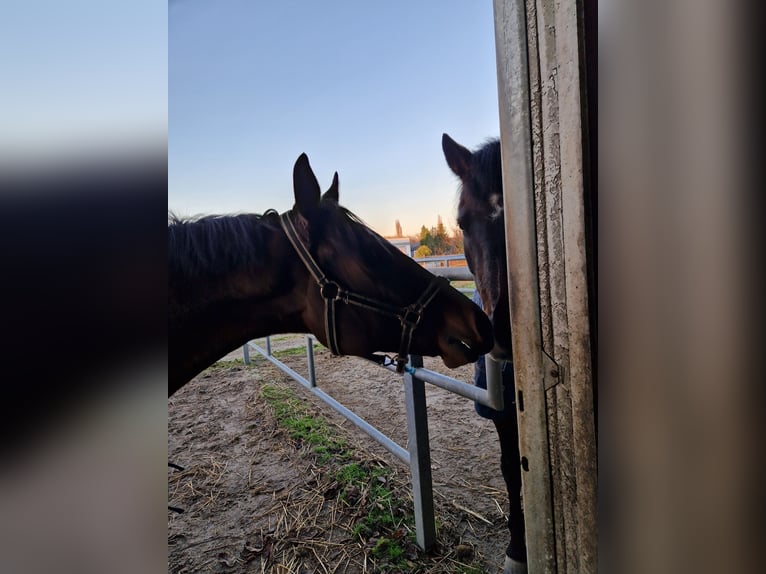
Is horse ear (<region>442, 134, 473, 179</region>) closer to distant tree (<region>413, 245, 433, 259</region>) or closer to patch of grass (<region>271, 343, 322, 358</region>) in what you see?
distant tree (<region>413, 245, 433, 259</region>)

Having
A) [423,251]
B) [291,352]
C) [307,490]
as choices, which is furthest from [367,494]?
[291,352]

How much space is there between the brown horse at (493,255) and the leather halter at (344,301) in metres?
0.16

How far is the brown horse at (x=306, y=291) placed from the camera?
948 mm

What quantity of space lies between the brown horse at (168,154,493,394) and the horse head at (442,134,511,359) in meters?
0.07

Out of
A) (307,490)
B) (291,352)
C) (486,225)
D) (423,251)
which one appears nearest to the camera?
(486,225)

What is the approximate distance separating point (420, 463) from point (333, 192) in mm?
1096

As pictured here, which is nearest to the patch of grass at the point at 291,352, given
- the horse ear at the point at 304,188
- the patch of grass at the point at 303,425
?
the patch of grass at the point at 303,425

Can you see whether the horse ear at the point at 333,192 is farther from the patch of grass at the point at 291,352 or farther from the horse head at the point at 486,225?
the patch of grass at the point at 291,352

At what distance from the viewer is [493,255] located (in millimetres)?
1043

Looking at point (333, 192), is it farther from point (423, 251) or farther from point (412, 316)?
point (423, 251)

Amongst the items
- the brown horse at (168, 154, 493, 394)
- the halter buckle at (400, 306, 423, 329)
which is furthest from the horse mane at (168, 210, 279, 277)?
the halter buckle at (400, 306, 423, 329)

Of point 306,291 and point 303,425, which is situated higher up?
point 306,291
